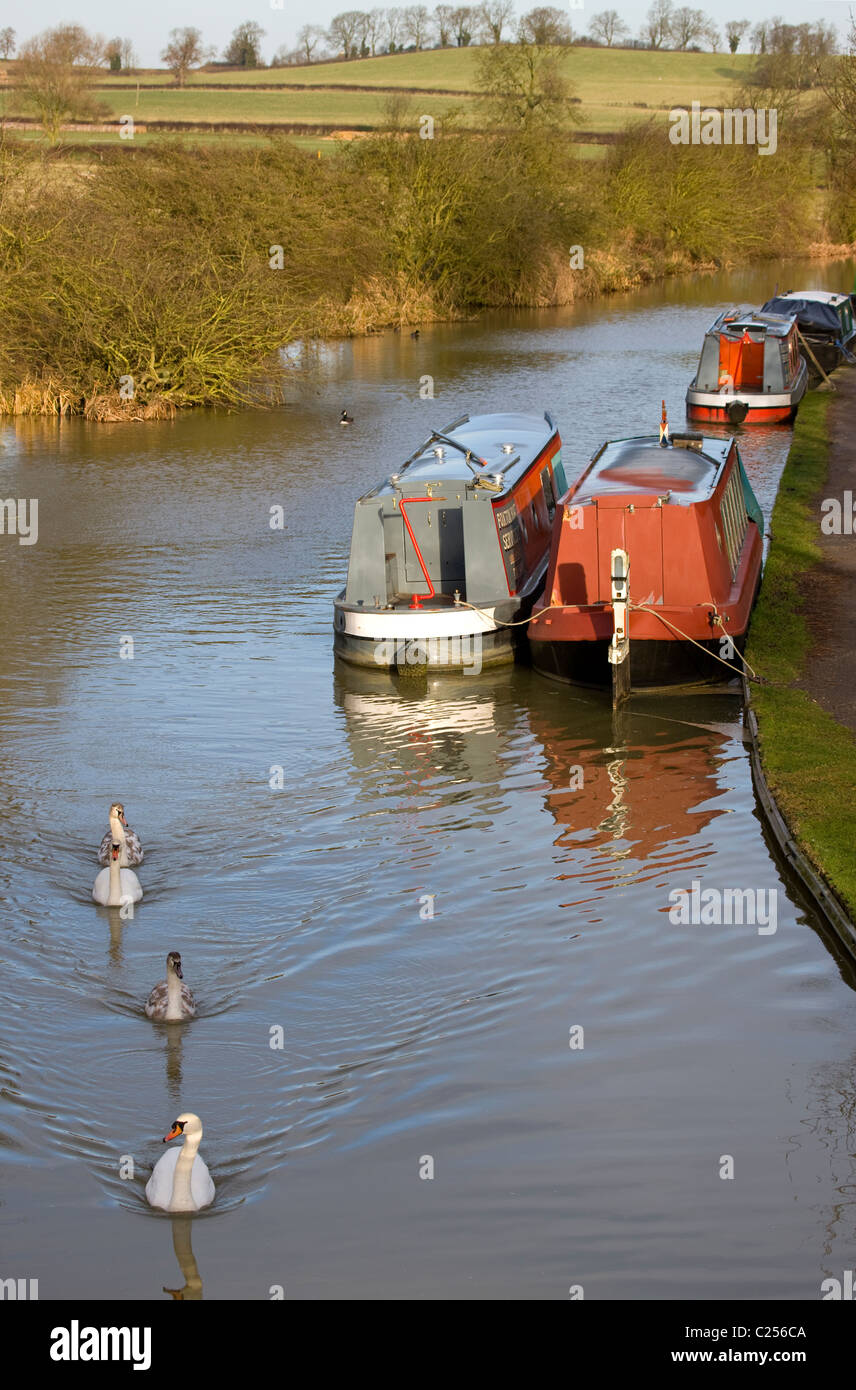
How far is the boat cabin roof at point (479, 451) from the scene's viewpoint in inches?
757

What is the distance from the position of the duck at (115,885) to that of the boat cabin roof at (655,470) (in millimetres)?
7533

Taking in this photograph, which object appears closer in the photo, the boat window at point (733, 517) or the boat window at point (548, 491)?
the boat window at point (733, 517)

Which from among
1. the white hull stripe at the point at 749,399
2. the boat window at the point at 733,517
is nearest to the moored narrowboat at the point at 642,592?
the boat window at the point at 733,517

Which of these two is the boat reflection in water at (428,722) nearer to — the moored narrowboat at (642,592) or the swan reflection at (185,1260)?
the moored narrowboat at (642,592)

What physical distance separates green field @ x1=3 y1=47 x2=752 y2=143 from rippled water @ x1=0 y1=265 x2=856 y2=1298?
73464mm

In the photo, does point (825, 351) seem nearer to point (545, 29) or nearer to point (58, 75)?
point (545, 29)

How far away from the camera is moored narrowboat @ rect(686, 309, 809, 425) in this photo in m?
34.3

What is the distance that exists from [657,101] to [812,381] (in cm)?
7227

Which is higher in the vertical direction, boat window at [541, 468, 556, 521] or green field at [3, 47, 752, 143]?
green field at [3, 47, 752, 143]

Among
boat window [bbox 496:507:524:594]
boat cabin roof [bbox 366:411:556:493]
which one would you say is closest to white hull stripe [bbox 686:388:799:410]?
boat cabin roof [bbox 366:411:556:493]

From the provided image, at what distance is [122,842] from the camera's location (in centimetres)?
1250

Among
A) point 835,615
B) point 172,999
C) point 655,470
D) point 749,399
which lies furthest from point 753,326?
point 172,999

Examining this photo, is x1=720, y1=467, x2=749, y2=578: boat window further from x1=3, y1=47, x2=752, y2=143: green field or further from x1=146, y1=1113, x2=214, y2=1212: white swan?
x1=3, y1=47, x2=752, y2=143: green field
